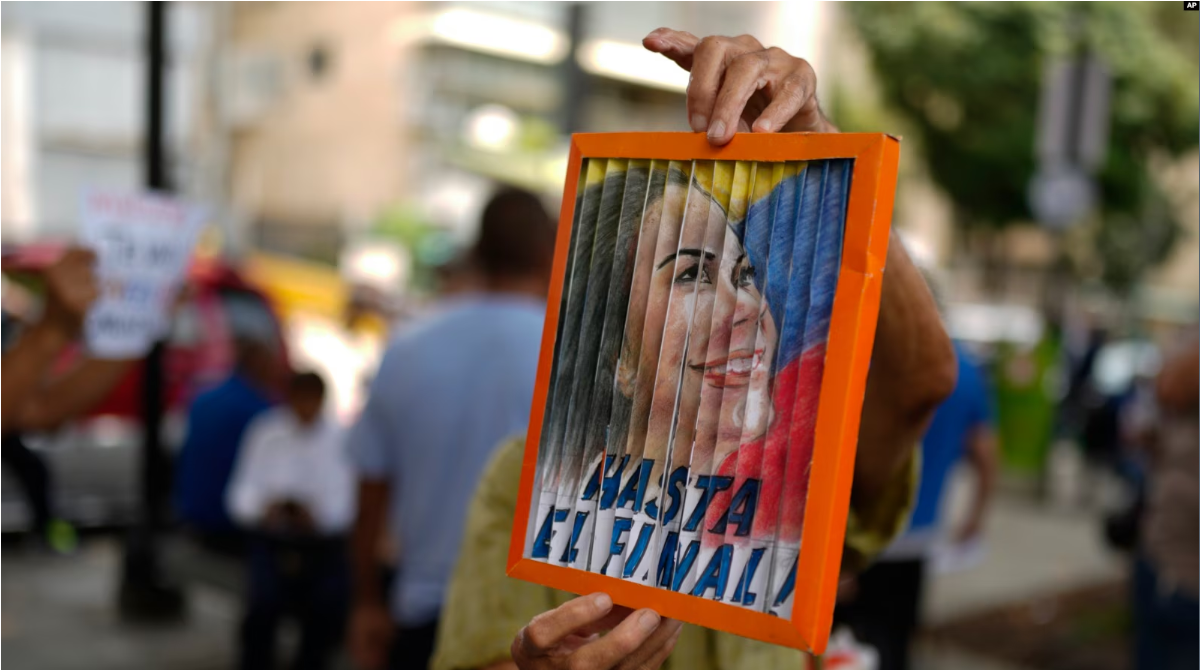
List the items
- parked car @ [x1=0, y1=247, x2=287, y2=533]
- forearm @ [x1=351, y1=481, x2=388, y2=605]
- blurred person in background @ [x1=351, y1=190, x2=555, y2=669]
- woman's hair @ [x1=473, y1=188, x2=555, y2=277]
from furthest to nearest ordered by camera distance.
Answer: parked car @ [x1=0, y1=247, x2=287, y2=533] → forearm @ [x1=351, y1=481, x2=388, y2=605] → woman's hair @ [x1=473, y1=188, x2=555, y2=277] → blurred person in background @ [x1=351, y1=190, x2=555, y2=669]

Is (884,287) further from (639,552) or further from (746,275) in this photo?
(639,552)

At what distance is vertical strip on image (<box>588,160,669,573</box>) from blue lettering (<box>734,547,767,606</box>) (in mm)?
163

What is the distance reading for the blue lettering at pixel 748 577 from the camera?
1.21 m

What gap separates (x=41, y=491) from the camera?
616 centimetres

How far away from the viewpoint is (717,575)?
1.23 meters

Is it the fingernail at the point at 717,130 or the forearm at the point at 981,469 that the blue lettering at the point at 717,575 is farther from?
the forearm at the point at 981,469

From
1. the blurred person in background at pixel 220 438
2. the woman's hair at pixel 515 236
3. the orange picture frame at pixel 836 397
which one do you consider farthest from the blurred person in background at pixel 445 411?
the blurred person in background at pixel 220 438

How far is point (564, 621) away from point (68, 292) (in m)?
1.36

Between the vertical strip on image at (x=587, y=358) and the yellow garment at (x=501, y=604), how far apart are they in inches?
13.2

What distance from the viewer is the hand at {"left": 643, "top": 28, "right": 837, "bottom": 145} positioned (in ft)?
4.34

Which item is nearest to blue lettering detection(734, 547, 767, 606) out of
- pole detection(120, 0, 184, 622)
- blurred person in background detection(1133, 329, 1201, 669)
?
blurred person in background detection(1133, 329, 1201, 669)

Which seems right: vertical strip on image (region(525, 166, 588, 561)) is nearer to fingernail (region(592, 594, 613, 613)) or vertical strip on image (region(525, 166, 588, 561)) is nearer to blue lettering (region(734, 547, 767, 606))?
fingernail (region(592, 594, 613, 613))

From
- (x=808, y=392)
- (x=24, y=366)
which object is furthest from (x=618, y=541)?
(x=24, y=366)

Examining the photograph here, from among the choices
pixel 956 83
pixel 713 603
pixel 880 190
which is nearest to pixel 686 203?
pixel 880 190
